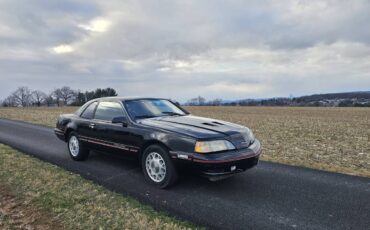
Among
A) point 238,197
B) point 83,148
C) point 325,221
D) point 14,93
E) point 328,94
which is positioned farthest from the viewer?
point 14,93

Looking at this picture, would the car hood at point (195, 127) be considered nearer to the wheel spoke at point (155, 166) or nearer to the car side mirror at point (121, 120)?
the car side mirror at point (121, 120)

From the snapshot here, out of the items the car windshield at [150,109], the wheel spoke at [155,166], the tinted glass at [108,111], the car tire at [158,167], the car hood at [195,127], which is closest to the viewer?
the car hood at [195,127]

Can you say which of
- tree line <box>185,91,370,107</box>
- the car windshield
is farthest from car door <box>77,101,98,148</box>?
tree line <box>185,91,370,107</box>

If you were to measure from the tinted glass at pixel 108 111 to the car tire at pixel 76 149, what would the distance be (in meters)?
0.88

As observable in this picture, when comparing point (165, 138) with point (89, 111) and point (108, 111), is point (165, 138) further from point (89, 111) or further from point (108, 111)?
point (89, 111)

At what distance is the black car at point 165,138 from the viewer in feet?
14.0

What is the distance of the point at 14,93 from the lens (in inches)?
4852

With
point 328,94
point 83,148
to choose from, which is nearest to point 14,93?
point 328,94

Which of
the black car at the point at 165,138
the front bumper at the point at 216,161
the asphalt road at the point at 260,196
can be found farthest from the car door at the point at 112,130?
the front bumper at the point at 216,161

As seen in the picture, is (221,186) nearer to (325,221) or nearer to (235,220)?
(235,220)

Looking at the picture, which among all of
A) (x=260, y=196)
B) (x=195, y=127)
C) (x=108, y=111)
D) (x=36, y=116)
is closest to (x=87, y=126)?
(x=108, y=111)

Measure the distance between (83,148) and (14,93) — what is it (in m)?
136

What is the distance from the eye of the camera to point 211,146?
4254 millimetres

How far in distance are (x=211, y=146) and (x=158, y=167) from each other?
1009 mm
